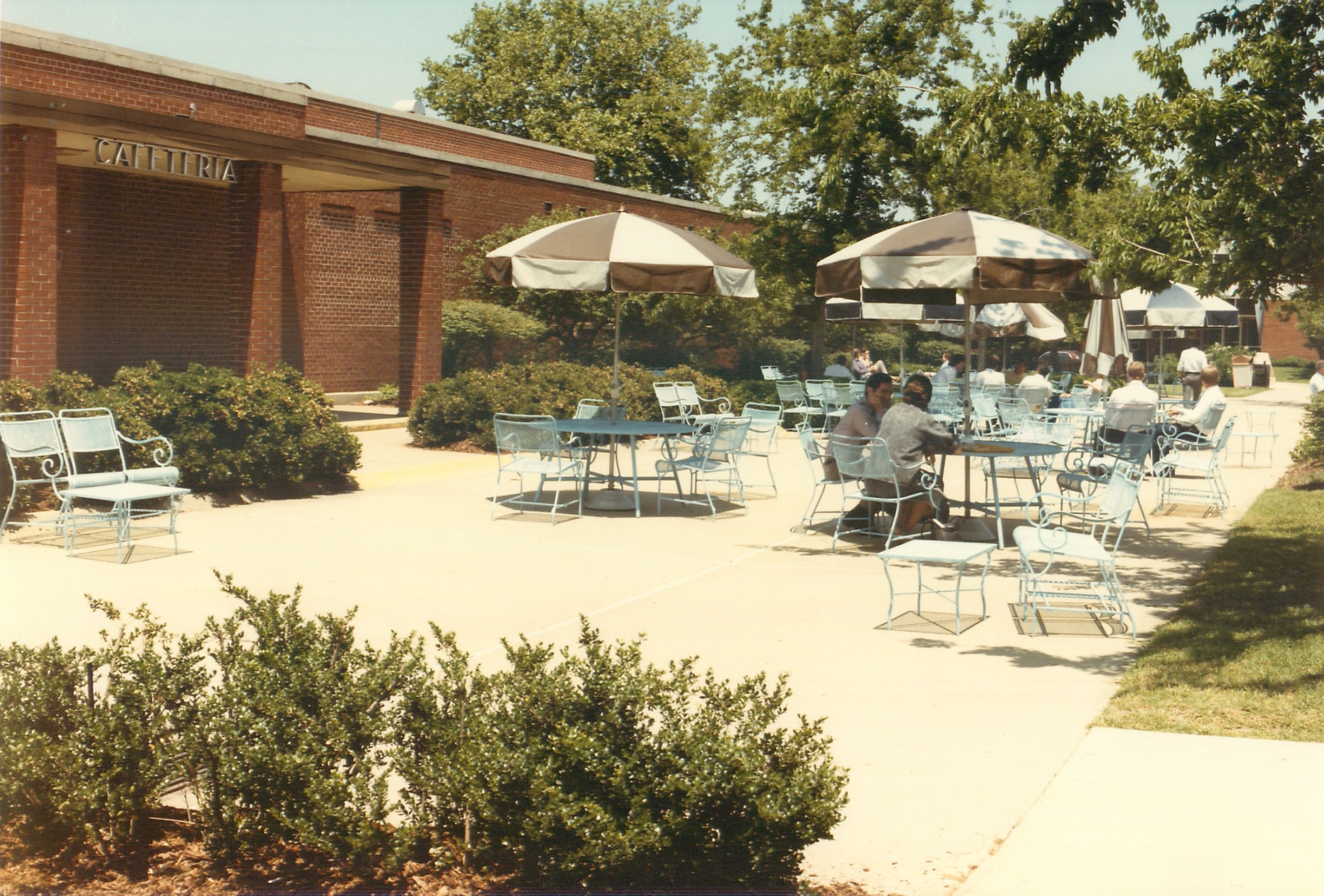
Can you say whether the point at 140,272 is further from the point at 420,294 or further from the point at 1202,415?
the point at 1202,415

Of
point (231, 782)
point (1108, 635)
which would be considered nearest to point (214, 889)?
point (231, 782)

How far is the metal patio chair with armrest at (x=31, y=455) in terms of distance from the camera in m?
9.97

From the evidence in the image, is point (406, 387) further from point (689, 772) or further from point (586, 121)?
point (586, 121)

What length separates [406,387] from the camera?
66.4ft

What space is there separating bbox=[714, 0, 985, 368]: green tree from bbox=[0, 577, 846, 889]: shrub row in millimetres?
19481

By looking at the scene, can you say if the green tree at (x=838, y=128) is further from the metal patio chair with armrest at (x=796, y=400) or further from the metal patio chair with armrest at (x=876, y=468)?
the metal patio chair with armrest at (x=876, y=468)

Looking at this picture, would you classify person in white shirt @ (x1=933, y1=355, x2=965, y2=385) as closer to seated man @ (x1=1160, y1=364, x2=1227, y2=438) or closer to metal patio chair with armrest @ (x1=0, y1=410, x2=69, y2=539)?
seated man @ (x1=1160, y1=364, x2=1227, y2=438)

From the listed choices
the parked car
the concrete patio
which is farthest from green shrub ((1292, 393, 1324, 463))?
the parked car

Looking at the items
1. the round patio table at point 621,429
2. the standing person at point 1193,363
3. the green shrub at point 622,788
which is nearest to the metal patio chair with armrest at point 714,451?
the round patio table at point 621,429

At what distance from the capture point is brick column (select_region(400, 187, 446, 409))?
65.8 feet

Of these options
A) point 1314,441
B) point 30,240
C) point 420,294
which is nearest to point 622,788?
point 30,240

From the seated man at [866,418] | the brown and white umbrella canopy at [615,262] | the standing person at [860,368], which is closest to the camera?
the seated man at [866,418]

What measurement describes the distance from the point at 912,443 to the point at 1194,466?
12.9 feet

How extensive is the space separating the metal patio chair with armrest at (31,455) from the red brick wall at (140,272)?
7.31m
